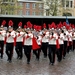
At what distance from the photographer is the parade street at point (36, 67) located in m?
15.7

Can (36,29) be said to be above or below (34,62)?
above

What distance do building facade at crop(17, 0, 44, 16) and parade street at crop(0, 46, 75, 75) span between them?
65136 millimetres

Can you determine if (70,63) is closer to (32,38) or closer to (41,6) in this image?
(32,38)

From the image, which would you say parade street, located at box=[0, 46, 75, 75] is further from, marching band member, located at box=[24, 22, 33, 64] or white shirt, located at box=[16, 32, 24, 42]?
white shirt, located at box=[16, 32, 24, 42]

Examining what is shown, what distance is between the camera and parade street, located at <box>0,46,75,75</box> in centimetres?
1572

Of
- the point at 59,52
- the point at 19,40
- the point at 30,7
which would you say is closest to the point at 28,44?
the point at 19,40

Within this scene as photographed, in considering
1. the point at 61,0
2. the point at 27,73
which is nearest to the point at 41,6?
the point at 61,0

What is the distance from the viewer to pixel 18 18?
40.7 meters

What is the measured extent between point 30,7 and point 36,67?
69.9 meters

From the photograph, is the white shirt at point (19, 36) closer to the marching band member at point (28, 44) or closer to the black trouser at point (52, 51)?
the marching band member at point (28, 44)

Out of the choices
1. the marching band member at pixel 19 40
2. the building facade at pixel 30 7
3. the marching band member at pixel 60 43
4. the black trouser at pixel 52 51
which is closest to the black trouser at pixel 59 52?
the marching band member at pixel 60 43

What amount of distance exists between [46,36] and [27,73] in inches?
199

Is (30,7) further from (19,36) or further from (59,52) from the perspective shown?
(59,52)

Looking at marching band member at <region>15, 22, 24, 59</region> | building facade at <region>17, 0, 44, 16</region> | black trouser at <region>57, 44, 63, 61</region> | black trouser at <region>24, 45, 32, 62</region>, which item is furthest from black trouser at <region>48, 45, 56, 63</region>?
building facade at <region>17, 0, 44, 16</region>
